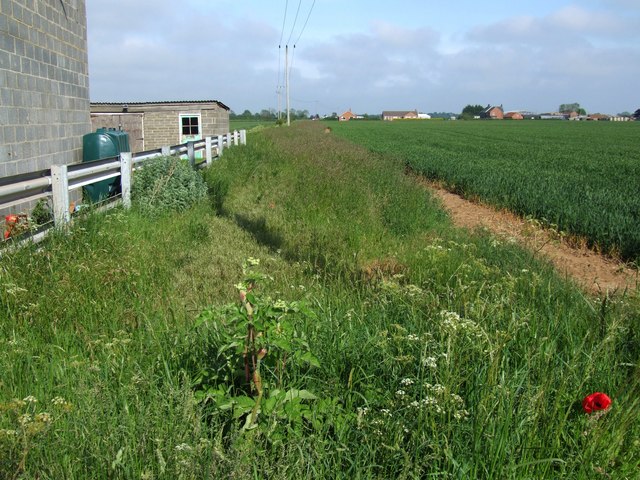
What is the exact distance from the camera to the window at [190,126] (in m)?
28.4

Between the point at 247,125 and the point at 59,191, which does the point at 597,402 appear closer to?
the point at 59,191

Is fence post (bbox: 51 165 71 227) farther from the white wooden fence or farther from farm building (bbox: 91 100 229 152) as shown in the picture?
farm building (bbox: 91 100 229 152)

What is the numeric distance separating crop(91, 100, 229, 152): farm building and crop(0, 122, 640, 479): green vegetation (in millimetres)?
23612

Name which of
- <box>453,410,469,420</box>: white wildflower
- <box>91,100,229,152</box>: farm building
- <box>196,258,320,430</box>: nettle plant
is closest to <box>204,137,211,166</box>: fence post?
<box>91,100,229,152</box>: farm building

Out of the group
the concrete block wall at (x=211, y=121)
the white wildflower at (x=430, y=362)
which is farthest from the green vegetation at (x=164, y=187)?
the concrete block wall at (x=211, y=121)

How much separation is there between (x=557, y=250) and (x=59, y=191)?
708cm

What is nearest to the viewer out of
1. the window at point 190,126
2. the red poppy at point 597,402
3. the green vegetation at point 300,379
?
the red poppy at point 597,402

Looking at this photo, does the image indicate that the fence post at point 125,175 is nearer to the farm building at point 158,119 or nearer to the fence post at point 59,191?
the fence post at point 59,191

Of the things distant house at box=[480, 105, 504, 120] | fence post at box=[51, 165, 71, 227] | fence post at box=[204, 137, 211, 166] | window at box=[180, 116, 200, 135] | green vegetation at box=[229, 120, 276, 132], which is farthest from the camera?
distant house at box=[480, 105, 504, 120]

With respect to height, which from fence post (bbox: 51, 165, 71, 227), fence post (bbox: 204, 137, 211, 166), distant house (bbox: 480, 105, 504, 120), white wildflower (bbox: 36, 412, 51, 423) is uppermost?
distant house (bbox: 480, 105, 504, 120)

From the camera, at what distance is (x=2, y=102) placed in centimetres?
761

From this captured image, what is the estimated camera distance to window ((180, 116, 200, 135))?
2838 cm

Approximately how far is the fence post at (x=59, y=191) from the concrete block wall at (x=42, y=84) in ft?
5.58

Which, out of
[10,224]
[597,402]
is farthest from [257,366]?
[10,224]
